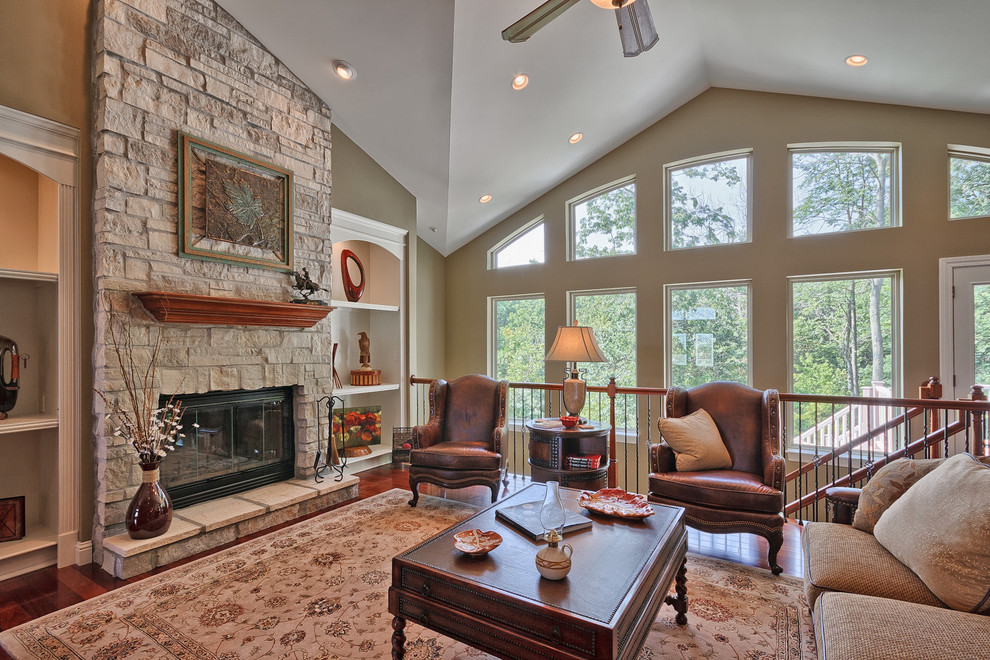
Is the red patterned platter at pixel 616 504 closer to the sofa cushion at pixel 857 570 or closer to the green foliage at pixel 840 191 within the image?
the sofa cushion at pixel 857 570

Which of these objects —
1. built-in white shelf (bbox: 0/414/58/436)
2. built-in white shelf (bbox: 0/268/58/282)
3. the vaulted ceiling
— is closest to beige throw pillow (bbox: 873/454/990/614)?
the vaulted ceiling

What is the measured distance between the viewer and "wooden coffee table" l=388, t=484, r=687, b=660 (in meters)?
1.48

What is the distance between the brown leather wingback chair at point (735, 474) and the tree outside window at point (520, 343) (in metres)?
2.81

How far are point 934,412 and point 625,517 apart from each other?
3.53 meters

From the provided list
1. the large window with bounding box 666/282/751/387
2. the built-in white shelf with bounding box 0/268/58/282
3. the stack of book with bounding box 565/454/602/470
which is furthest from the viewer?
the large window with bounding box 666/282/751/387

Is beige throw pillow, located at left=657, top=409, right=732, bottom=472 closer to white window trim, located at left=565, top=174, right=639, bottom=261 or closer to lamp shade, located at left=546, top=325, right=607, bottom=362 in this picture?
lamp shade, located at left=546, top=325, right=607, bottom=362

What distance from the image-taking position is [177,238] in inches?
130

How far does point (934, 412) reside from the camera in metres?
4.05

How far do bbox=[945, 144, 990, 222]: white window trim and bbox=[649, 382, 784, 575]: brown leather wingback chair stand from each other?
2654mm

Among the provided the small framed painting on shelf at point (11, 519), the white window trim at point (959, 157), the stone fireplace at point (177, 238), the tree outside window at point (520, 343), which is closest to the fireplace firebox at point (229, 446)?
the stone fireplace at point (177, 238)

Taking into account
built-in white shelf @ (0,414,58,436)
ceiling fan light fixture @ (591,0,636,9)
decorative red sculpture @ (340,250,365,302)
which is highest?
ceiling fan light fixture @ (591,0,636,9)

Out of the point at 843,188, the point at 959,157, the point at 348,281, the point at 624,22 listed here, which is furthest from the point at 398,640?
the point at 959,157

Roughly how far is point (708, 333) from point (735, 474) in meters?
2.47

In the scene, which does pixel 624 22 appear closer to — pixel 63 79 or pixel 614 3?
pixel 614 3
